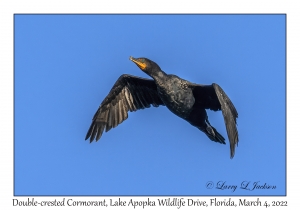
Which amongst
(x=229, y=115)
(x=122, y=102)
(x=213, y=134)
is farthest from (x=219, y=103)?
(x=122, y=102)

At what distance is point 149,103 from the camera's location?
21.2 metres

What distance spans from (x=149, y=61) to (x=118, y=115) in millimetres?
2089

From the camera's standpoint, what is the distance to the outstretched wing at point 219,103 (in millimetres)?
18125

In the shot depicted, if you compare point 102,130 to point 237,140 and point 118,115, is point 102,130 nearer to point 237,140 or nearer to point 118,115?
point 118,115

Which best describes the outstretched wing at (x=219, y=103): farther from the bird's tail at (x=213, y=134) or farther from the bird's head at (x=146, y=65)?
the bird's head at (x=146, y=65)

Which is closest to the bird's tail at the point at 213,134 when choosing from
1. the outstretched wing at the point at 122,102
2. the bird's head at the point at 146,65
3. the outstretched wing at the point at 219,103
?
the outstretched wing at the point at 219,103

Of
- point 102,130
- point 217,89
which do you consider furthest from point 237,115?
point 102,130

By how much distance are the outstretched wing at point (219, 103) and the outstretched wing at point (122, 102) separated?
1343mm

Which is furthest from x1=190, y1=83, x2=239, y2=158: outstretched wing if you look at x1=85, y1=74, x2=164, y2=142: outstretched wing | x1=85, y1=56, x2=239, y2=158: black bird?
x1=85, y1=74, x2=164, y2=142: outstretched wing

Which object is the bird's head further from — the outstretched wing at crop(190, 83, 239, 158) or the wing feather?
the wing feather

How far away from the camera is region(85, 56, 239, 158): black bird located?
18.9 metres

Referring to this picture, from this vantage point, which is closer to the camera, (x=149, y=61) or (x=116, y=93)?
(x=149, y=61)

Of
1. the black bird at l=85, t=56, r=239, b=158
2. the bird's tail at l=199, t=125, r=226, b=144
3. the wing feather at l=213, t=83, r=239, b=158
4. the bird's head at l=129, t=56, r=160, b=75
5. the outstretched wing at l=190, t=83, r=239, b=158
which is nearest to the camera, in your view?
the wing feather at l=213, t=83, r=239, b=158

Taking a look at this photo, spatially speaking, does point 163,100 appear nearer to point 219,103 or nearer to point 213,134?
point 219,103
